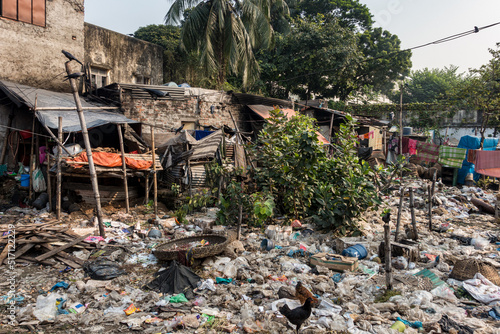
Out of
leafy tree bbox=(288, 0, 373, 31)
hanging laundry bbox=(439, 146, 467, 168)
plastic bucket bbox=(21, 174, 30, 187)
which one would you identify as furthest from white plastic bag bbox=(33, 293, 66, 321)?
leafy tree bbox=(288, 0, 373, 31)

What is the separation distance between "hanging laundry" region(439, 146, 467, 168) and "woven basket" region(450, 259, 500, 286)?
35.2 feet

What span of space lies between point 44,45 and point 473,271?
12718 millimetres

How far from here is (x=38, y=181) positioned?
922 cm

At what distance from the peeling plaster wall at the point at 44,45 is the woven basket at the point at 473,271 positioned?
39.7ft

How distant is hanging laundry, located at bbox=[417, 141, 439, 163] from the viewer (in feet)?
50.2

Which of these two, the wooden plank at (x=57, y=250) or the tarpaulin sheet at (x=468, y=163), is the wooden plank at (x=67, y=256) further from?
the tarpaulin sheet at (x=468, y=163)

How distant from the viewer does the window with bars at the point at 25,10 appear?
10062mm

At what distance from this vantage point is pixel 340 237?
639 centimetres

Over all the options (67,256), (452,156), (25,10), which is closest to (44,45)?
(25,10)

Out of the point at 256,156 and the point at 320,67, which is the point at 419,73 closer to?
the point at 320,67

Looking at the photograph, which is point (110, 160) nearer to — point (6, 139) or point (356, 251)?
point (6, 139)

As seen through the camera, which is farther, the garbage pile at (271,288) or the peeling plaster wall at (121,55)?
the peeling plaster wall at (121,55)

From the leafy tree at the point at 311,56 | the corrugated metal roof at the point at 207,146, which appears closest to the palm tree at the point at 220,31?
the leafy tree at the point at 311,56

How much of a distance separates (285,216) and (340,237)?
1.62 m
